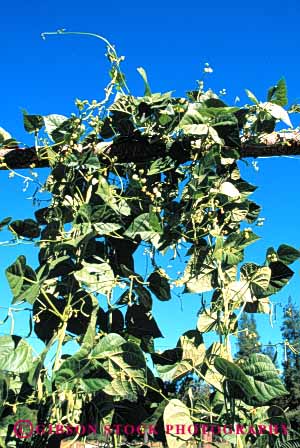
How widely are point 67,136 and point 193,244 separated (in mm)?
362

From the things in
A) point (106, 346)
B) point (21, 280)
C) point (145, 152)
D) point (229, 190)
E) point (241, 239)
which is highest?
point (145, 152)

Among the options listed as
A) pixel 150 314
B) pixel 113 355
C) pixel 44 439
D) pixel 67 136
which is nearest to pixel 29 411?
pixel 44 439

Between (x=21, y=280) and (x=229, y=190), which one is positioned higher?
(x=229, y=190)

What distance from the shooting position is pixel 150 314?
1.02 m

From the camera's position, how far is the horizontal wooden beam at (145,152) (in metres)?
1.09

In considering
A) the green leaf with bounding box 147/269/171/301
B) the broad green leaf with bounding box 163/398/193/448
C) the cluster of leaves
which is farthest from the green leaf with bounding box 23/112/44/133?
the broad green leaf with bounding box 163/398/193/448

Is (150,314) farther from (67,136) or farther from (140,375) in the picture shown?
(67,136)

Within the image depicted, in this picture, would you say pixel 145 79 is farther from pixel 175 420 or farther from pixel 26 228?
pixel 175 420

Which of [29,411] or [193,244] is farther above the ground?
[193,244]

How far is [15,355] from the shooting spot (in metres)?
0.87

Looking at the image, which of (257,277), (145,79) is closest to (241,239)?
(257,277)

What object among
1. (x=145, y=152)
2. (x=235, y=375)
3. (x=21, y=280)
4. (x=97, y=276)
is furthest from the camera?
(x=145, y=152)

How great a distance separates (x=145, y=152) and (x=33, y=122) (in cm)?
26

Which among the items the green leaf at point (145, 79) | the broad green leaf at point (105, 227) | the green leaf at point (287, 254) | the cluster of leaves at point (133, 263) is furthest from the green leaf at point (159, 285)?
the green leaf at point (145, 79)
